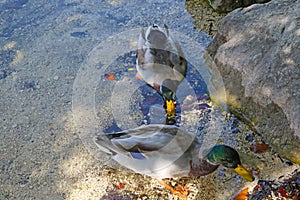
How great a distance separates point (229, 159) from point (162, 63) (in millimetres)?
Result: 1594

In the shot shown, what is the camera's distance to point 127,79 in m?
4.64

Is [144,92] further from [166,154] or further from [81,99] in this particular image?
[166,154]

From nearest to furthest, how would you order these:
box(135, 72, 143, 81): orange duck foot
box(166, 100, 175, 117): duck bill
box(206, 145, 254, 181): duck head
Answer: box(206, 145, 254, 181): duck head, box(166, 100, 175, 117): duck bill, box(135, 72, 143, 81): orange duck foot

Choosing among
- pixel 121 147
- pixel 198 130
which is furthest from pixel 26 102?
pixel 198 130

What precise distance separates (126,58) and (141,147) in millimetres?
1829

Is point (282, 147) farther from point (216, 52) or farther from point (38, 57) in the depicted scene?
point (38, 57)

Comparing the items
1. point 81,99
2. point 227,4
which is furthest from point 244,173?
point 227,4

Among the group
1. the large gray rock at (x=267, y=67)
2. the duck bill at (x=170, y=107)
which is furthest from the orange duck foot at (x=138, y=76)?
the large gray rock at (x=267, y=67)

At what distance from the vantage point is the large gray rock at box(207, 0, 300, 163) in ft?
11.5

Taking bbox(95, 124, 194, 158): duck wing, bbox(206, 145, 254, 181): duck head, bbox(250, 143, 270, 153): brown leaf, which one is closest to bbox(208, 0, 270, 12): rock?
bbox(250, 143, 270, 153): brown leaf

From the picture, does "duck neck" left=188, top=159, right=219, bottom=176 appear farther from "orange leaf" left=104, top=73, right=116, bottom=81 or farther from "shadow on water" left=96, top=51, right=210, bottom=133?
"orange leaf" left=104, top=73, right=116, bottom=81

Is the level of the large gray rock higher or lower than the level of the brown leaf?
higher

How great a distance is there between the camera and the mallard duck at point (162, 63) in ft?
13.6

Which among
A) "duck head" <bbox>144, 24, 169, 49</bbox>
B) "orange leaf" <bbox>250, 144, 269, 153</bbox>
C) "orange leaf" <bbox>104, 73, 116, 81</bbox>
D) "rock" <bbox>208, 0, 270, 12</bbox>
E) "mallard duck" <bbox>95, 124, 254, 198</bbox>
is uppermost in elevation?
"rock" <bbox>208, 0, 270, 12</bbox>
